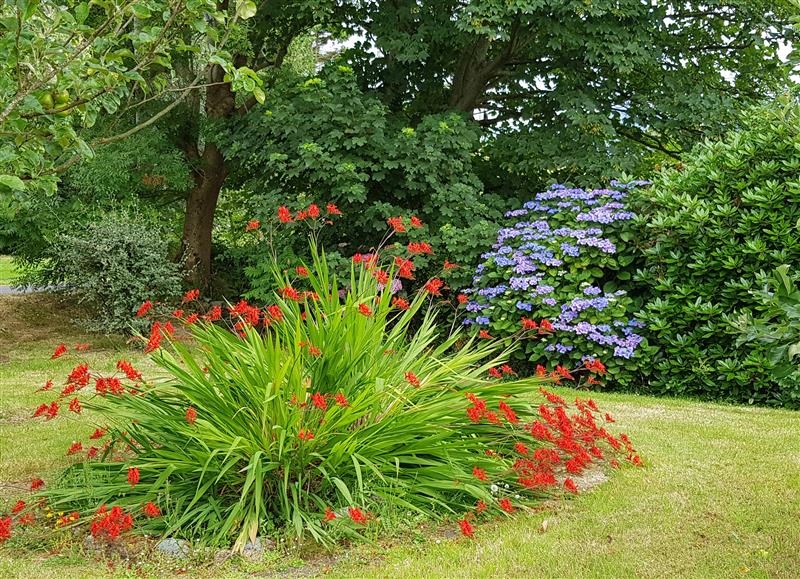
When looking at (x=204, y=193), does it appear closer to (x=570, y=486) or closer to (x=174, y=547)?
(x=174, y=547)

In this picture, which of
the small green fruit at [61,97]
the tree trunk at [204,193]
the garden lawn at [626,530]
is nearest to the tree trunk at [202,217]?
the tree trunk at [204,193]

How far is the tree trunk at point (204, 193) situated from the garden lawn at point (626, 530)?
6.58 m


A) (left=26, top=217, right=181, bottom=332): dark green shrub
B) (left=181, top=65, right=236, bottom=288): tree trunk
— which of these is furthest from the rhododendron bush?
(left=181, top=65, right=236, bottom=288): tree trunk

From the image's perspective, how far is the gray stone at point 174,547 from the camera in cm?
335

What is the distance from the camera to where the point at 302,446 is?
366 centimetres

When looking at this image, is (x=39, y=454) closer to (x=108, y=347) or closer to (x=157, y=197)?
(x=108, y=347)

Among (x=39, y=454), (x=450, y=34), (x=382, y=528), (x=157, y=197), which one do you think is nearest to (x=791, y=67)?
(x=382, y=528)

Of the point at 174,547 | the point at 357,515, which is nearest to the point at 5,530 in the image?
the point at 174,547

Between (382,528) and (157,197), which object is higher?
(157,197)

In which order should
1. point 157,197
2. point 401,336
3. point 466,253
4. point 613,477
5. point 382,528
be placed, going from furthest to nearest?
point 157,197 < point 466,253 < point 401,336 < point 613,477 < point 382,528

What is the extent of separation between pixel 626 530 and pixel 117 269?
7.61 meters

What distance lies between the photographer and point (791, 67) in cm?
327

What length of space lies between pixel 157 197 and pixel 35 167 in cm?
903

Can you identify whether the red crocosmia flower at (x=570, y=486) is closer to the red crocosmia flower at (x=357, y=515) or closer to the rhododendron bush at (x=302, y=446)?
the rhododendron bush at (x=302, y=446)
